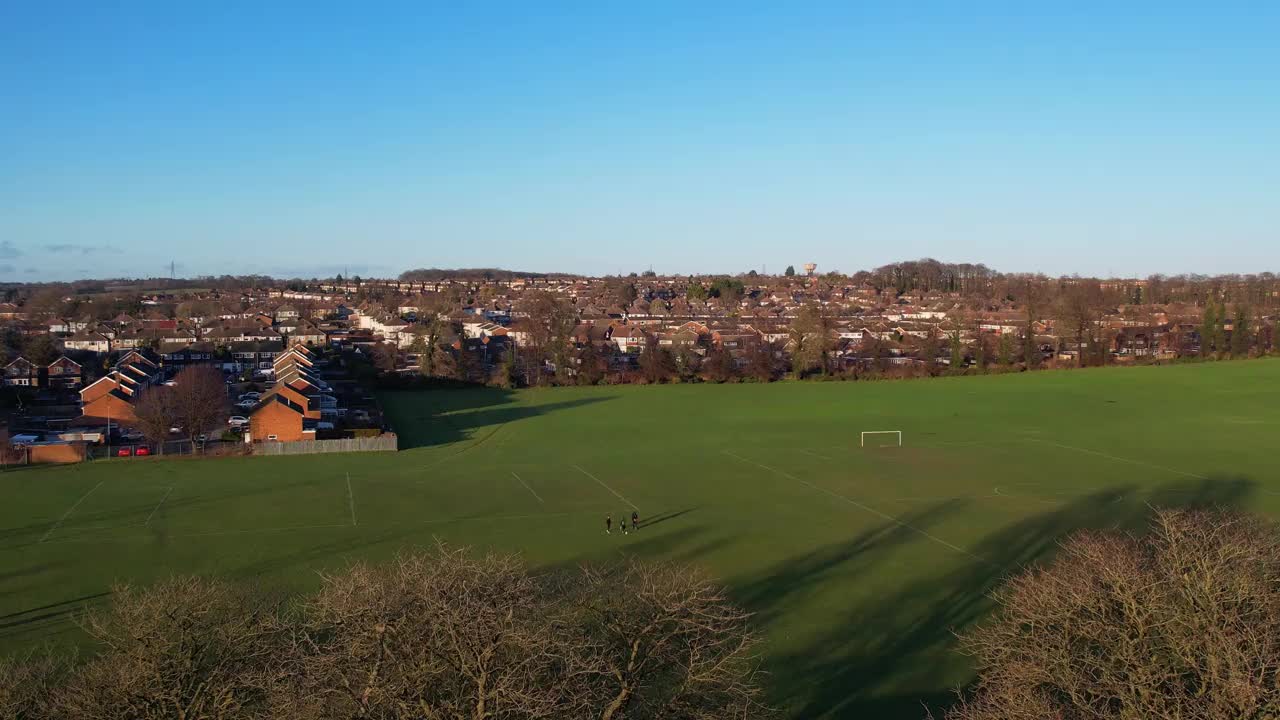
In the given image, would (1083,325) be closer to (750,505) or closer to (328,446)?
(750,505)

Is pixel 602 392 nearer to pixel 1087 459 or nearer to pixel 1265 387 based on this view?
pixel 1087 459

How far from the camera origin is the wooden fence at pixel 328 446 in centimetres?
3531

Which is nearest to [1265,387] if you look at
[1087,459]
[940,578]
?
[1087,459]

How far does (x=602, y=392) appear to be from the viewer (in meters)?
56.2

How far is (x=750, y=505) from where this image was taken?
2684 cm

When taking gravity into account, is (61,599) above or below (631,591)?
below

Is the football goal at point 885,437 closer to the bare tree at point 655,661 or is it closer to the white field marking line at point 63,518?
the white field marking line at point 63,518

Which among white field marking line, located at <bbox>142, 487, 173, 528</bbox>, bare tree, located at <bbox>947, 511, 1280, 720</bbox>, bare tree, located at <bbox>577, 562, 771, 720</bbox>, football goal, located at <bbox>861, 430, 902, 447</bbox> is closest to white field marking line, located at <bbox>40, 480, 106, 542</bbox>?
white field marking line, located at <bbox>142, 487, 173, 528</bbox>

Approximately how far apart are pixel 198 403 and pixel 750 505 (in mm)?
21604

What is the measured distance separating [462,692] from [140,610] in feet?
11.8

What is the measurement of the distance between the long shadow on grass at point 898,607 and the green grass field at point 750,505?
6 centimetres

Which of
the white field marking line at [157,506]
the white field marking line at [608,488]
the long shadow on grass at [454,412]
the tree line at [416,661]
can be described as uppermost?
the tree line at [416,661]

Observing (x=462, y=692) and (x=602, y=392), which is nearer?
(x=462, y=692)

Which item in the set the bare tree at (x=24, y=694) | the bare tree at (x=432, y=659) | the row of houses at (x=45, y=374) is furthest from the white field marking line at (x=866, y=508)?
the row of houses at (x=45, y=374)
